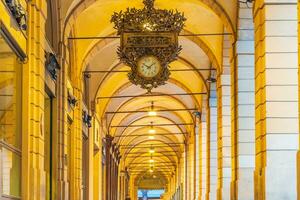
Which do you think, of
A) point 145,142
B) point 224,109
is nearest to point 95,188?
point 224,109

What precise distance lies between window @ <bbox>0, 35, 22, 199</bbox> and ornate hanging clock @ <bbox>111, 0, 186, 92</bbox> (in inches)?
185

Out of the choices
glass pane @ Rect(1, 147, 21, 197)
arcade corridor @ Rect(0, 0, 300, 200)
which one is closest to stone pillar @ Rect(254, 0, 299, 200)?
arcade corridor @ Rect(0, 0, 300, 200)

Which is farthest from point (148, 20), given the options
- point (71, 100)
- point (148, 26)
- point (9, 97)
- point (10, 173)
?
point (10, 173)

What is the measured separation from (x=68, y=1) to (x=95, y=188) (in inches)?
535

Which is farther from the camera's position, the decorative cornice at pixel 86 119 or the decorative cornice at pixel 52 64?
the decorative cornice at pixel 86 119

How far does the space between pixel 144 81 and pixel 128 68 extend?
12.0 m

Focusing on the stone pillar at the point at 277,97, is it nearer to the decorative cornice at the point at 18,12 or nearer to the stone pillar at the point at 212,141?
the decorative cornice at the point at 18,12

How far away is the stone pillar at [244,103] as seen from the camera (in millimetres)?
22641

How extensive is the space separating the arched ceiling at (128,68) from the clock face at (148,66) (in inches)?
109

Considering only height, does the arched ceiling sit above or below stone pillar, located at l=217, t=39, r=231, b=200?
above

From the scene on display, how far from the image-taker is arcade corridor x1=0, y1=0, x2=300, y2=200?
16.5 m

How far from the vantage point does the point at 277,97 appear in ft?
59.4

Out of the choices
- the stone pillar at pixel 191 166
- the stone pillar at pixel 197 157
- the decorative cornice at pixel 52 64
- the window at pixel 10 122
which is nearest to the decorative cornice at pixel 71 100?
the decorative cornice at pixel 52 64

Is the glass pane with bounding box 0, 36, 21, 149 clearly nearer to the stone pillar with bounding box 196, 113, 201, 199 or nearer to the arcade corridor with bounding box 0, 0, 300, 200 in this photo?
the arcade corridor with bounding box 0, 0, 300, 200
